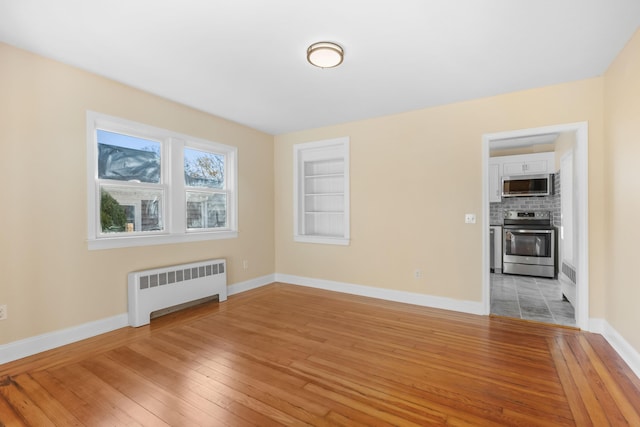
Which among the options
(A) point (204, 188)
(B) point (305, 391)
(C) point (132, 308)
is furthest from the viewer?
(A) point (204, 188)

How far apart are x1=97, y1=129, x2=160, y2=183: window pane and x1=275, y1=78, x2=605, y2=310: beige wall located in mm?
2399

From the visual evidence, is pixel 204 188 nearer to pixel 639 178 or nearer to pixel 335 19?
pixel 335 19

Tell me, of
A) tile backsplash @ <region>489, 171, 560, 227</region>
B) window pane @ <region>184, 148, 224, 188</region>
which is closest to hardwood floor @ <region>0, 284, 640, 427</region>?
window pane @ <region>184, 148, 224, 188</region>

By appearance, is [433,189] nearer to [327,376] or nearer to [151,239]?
[327,376]

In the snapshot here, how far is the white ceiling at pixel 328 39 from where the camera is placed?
2.04 m

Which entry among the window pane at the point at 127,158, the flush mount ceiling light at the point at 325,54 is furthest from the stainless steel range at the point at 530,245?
the window pane at the point at 127,158

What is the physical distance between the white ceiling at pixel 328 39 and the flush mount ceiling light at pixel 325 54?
6 centimetres

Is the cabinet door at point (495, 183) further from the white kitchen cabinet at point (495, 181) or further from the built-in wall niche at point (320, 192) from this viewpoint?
the built-in wall niche at point (320, 192)

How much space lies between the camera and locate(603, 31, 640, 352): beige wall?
7.75 feet

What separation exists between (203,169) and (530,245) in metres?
5.82

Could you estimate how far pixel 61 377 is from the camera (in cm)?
227

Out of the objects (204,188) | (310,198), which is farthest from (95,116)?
(310,198)

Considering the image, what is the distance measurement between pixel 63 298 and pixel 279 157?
11.5 ft

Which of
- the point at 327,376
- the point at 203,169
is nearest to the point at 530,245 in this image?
the point at 327,376
